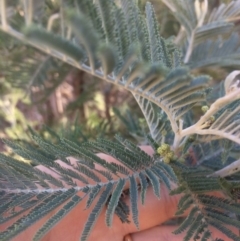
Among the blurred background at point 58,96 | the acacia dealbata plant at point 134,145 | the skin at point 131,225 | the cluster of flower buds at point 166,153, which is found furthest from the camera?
the blurred background at point 58,96

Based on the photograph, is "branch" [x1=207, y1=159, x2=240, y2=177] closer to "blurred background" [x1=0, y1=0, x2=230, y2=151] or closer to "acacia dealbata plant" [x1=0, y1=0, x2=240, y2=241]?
"acacia dealbata plant" [x1=0, y1=0, x2=240, y2=241]

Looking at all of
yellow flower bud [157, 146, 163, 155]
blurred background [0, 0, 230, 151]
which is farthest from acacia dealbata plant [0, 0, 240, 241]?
blurred background [0, 0, 230, 151]

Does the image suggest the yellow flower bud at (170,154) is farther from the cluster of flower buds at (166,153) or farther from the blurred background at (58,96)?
the blurred background at (58,96)

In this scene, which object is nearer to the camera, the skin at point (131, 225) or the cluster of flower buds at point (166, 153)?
the cluster of flower buds at point (166, 153)

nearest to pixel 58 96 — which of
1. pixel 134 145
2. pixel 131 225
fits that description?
pixel 131 225

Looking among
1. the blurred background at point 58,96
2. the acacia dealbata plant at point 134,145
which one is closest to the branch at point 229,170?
the acacia dealbata plant at point 134,145

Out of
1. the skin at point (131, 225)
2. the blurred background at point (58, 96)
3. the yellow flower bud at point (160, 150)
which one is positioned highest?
the blurred background at point (58, 96)

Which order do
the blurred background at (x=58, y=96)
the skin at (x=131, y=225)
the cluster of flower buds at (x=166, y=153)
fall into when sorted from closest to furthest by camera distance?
1. the cluster of flower buds at (x=166, y=153)
2. the skin at (x=131, y=225)
3. the blurred background at (x=58, y=96)
